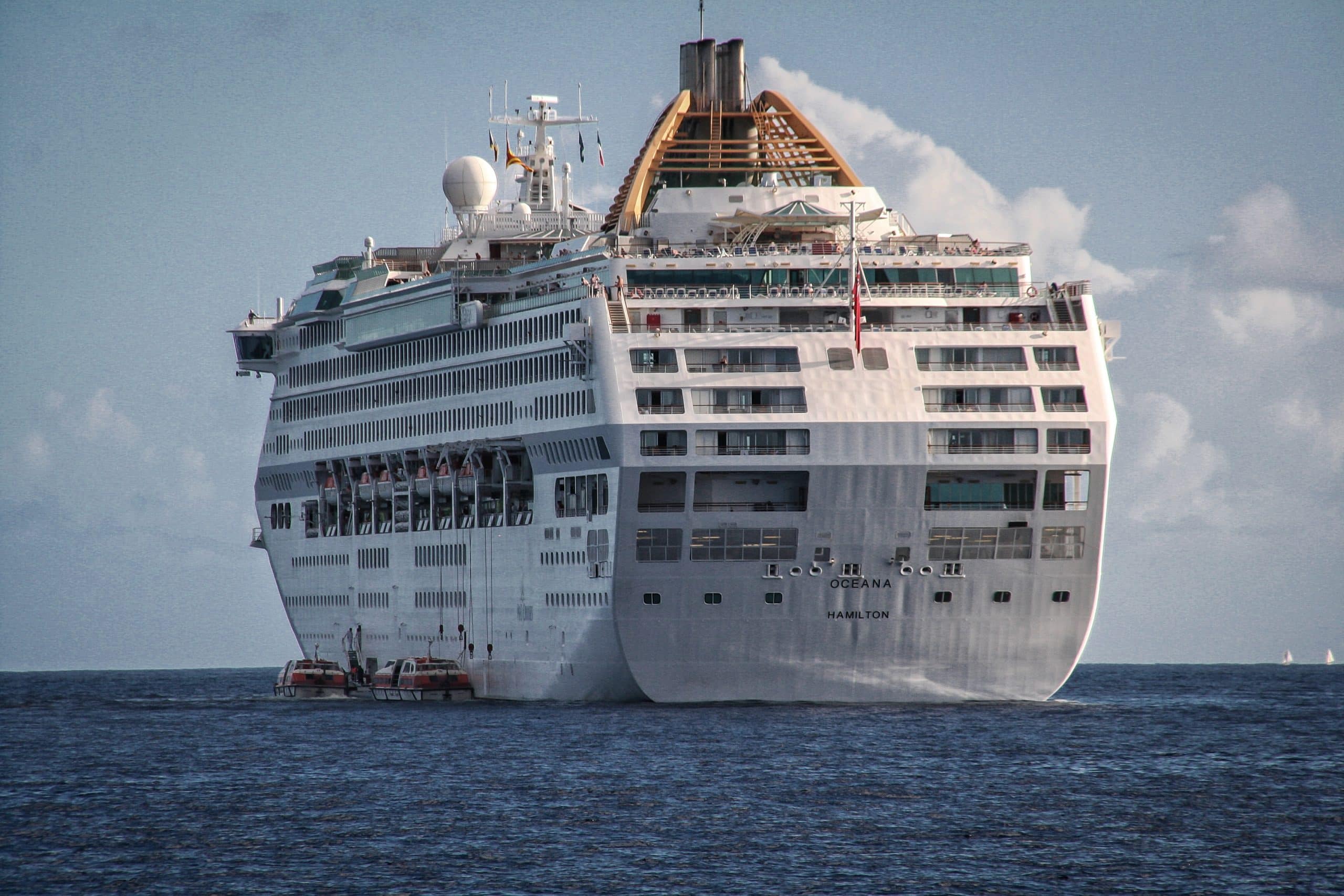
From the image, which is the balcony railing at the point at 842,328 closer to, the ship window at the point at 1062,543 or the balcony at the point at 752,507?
the balcony at the point at 752,507

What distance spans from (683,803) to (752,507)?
53.1ft

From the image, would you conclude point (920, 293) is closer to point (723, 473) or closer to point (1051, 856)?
point (723, 473)

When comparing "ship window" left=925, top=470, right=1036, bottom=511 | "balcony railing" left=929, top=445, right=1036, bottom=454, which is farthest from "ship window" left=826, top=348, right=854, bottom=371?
"ship window" left=925, top=470, right=1036, bottom=511

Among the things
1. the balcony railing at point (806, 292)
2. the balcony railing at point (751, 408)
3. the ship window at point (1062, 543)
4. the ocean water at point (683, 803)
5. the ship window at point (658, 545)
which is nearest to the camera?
the ocean water at point (683, 803)

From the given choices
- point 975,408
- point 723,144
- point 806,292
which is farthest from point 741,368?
point 723,144

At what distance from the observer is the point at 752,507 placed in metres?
67.9

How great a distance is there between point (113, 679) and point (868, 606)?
116033mm

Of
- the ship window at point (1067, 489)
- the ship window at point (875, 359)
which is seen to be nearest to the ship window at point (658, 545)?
the ship window at point (875, 359)

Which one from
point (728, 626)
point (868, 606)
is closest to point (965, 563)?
point (868, 606)

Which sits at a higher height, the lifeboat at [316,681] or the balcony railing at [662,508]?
the balcony railing at [662,508]

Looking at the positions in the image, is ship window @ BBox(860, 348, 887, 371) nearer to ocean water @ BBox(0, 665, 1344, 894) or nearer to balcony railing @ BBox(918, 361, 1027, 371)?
balcony railing @ BBox(918, 361, 1027, 371)

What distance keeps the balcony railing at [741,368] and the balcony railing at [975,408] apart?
4139mm

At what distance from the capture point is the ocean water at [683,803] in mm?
45188

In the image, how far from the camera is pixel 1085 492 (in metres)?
68.9
